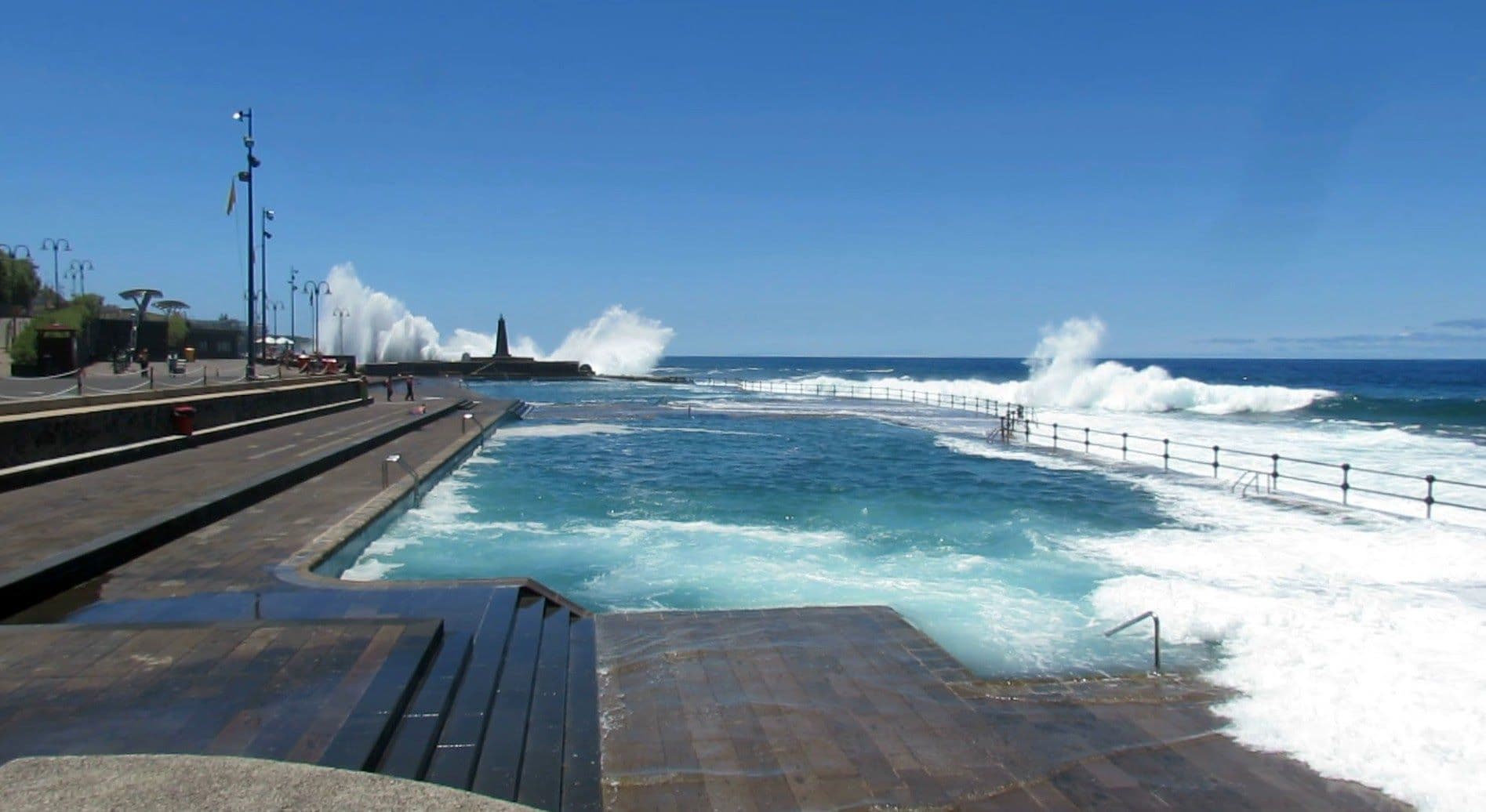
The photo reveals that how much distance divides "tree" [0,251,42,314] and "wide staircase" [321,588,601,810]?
7219 centimetres

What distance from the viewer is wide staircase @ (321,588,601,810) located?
4789 mm

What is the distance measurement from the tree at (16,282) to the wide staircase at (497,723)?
2842 inches

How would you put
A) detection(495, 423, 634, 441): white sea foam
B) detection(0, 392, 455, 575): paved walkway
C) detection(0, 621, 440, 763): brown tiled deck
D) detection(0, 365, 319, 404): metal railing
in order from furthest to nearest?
detection(495, 423, 634, 441): white sea foam < detection(0, 365, 319, 404): metal railing < detection(0, 392, 455, 575): paved walkway < detection(0, 621, 440, 763): brown tiled deck

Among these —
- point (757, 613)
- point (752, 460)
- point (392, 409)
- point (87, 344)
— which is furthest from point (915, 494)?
point (87, 344)

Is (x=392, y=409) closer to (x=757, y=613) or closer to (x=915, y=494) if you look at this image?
(x=915, y=494)

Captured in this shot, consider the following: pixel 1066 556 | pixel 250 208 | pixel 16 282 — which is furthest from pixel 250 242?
pixel 16 282

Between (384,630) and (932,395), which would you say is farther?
(932,395)

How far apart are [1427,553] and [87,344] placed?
46022 millimetres

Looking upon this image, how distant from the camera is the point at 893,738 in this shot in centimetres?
575

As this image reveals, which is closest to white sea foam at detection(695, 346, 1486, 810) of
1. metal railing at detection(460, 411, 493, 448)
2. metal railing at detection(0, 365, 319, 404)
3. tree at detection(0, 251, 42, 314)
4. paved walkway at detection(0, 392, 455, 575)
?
paved walkway at detection(0, 392, 455, 575)

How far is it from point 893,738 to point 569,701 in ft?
6.88

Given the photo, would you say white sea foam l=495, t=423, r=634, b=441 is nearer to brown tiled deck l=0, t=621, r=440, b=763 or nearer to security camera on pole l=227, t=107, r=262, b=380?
security camera on pole l=227, t=107, r=262, b=380

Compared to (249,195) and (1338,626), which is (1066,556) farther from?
(249,195)

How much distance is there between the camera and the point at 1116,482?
19.7 metres
